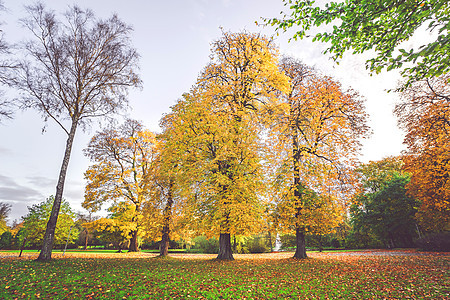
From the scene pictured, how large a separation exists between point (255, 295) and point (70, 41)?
17212mm

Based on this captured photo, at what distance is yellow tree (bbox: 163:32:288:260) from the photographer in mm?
11727

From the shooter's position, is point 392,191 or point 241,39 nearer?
point 241,39

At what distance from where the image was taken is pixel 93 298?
5.20m

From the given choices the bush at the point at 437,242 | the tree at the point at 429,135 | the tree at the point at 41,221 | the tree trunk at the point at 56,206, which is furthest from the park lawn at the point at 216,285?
the tree at the point at 41,221

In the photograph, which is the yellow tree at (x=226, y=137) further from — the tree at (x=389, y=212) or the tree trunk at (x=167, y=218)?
the tree at (x=389, y=212)

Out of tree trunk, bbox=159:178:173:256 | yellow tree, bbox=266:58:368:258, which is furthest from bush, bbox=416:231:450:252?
tree trunk, bbox=159:178:173:256

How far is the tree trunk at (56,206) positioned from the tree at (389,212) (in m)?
27.9

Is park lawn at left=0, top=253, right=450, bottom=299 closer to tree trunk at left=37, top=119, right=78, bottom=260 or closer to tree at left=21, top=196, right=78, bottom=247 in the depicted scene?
tree trunk at left=37, top=119, right=78, bottom=260

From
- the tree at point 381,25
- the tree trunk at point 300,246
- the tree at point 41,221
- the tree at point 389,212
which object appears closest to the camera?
the tree at point 381,25

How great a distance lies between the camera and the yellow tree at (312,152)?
46.0 ft

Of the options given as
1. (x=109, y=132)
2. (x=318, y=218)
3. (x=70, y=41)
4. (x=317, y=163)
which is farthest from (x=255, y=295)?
(x=109, y=132)

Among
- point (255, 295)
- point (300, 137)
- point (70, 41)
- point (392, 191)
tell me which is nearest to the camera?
point (255, 295)

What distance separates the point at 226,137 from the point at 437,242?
22.7 metres

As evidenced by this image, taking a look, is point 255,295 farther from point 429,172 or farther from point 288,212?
point 429,172
